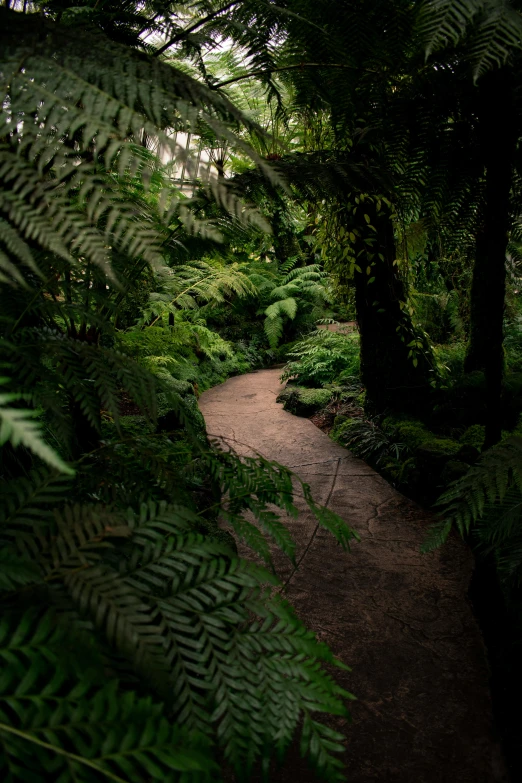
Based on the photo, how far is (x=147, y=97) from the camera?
605 millimetres

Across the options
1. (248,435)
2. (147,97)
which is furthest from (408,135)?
(248,435)

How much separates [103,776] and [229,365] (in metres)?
7.39

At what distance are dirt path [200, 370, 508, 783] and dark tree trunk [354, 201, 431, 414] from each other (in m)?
0.80

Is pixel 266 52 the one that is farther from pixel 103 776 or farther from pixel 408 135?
pixel 103 776

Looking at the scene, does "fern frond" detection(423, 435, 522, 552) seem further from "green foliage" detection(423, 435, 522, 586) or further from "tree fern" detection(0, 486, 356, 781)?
"tree fern" detection(0, 486, 356, 781)

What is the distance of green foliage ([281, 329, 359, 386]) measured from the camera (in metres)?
5.72

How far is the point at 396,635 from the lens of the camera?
6.23 ft

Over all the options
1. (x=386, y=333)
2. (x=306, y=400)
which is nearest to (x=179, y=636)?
(x=386, y=333)

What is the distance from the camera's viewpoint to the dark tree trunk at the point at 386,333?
3.51 m

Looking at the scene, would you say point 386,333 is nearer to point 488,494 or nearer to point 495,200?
point 495,200

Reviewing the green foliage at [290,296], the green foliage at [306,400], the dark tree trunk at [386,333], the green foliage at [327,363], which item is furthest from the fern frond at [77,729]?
the green foliage at [290,296]

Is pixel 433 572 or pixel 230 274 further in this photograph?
pixel 230 274

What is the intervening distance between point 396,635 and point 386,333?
7.79ft

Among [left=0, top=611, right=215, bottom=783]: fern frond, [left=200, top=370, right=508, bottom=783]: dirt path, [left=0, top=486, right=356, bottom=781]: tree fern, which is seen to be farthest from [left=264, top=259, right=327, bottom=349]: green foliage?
[left=0, top=611, right=215, bottom=783]: fern frond
